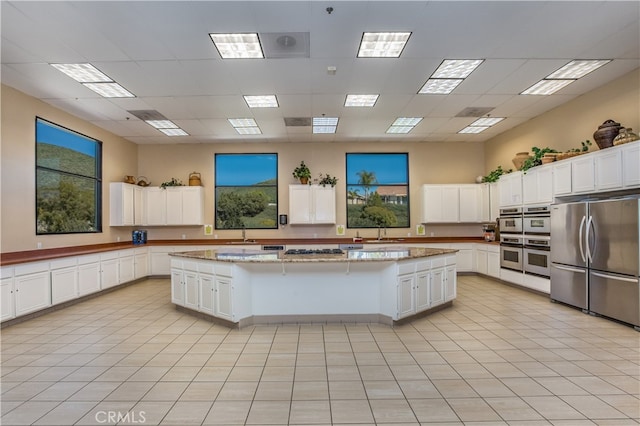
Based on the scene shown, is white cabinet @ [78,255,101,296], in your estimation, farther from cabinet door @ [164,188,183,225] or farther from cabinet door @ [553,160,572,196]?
cabinet door @ [553,160,572,196]

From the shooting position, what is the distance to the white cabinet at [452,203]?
27.0ft

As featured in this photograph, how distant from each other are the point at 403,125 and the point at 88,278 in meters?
6.94

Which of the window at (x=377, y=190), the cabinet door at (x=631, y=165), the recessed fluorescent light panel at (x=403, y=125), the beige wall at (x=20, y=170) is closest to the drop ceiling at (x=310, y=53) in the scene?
the beige wall at (x=20, y=170)

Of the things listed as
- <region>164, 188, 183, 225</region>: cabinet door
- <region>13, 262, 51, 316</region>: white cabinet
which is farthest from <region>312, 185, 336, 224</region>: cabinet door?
<region>13, 262, 51, 316</region>: white cabinet

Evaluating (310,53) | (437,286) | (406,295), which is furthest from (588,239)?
(310,53)

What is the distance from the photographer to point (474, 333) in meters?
3.96

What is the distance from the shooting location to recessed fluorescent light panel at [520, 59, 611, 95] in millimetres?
4500

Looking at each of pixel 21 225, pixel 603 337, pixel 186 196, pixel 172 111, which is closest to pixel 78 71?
pixel 172 111

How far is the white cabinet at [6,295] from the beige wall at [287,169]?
13.9 ft

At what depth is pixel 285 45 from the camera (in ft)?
12.7

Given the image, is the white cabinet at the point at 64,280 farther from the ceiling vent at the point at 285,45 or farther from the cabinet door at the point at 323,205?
the cabinet door at the point at 323,205

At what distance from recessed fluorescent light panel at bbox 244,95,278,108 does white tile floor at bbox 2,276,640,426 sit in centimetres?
371

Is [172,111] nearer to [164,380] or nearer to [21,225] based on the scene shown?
[21,225]

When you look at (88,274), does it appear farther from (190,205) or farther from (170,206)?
(190,205)
